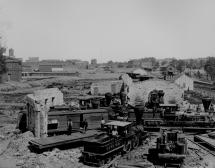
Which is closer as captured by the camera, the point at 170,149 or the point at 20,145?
the point at 170,149

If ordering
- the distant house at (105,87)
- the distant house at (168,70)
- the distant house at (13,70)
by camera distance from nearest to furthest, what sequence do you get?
the distant house at (168,70)
the distant house at (105,87)
the distant house at (13,70)

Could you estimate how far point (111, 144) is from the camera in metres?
18.5

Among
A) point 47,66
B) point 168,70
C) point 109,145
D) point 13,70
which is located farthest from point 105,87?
point 47,66

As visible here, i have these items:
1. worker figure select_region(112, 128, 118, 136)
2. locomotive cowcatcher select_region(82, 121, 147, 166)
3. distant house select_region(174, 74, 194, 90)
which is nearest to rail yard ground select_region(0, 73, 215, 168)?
locomotive cowcatcher select_region(82, 121, 147, 166)

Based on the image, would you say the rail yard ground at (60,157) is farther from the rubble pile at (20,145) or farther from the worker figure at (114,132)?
the worker figure at (114,132)

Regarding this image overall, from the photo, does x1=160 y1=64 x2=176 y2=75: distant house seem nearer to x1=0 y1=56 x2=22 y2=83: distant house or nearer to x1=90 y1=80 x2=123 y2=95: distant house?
x1=90 y1=80 x2=123 y2=95: distant house

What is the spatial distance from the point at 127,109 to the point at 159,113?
10.4 ft

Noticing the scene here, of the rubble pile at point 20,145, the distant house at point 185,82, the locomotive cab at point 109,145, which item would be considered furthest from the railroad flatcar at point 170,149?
the distant house at point 185,82

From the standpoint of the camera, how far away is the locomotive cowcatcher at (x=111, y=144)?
58.1 feet

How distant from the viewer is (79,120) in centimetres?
2548

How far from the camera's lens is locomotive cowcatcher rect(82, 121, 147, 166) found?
17719 millimetres

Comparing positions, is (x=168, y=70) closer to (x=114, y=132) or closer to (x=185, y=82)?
(x=185, y=82)

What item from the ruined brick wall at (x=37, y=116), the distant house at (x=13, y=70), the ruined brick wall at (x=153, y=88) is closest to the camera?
the ruined brick wall at (x=37, y=116)

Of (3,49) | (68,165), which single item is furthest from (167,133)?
(3,49)
